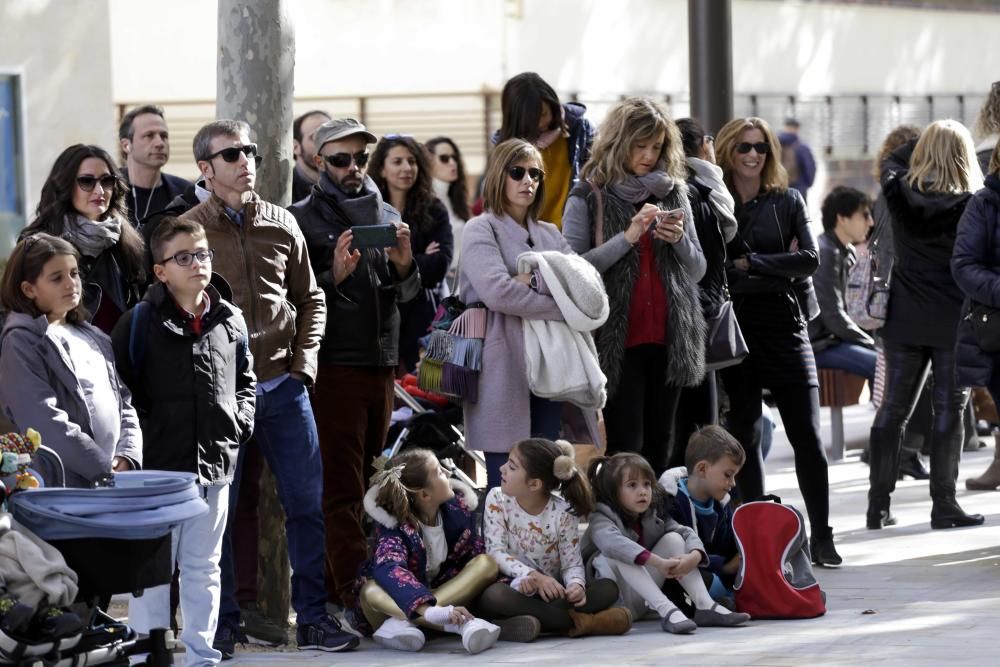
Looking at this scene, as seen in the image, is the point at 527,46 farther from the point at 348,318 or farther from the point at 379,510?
the point at 379,510

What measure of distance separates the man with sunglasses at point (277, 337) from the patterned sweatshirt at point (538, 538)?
2.31ft

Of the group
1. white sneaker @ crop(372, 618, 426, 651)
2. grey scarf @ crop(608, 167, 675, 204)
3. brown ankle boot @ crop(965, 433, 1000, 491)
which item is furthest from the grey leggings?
brown ankle boot @ crop(965, 433, 1000, 491)

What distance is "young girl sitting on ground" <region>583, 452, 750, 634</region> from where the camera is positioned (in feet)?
25.0

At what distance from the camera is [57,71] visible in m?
17.6

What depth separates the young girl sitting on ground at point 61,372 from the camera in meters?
6.29

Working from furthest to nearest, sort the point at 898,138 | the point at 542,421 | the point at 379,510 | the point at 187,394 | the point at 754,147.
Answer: the point at 898,138 → the point at 754,147 → the point at 542,421 → the point at 379,510 → the point at 187,394

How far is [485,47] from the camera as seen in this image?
25.1 meters

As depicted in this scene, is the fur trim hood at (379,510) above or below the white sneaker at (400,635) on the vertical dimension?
above

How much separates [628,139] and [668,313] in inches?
30.1

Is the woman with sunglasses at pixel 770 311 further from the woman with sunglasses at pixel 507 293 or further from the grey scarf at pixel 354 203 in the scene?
the grey scarf at pixel 354 203

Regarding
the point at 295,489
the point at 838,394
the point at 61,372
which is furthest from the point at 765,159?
the point at 838,394

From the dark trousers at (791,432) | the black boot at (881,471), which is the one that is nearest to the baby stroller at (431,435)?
the dark trousers at (791,432)

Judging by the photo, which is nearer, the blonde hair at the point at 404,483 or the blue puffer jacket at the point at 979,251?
the blonde hair at the point at 404,483

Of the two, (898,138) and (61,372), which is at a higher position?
(898,138)
